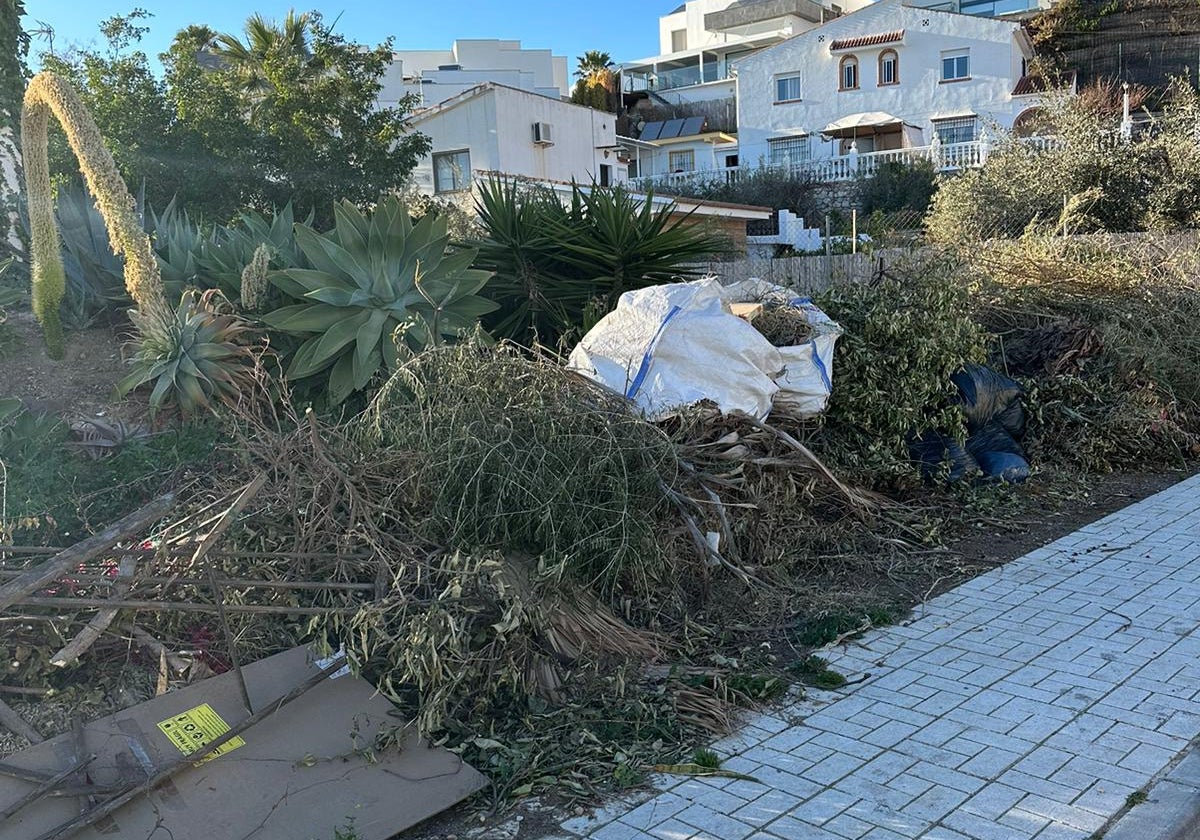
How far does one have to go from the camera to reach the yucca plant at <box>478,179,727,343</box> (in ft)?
24.1

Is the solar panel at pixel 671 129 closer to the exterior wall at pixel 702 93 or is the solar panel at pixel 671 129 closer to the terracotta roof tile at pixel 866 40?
the exterior wall at pixel 702 93

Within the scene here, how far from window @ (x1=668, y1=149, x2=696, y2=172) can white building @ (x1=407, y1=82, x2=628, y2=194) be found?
17.6m

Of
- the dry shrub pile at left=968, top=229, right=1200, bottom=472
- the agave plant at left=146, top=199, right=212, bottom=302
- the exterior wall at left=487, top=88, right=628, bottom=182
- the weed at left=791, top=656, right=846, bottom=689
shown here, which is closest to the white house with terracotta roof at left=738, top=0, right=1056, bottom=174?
the exterior wall at left=487, top=88, right=628, bottom=182

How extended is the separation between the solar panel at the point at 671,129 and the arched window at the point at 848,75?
10.8 meters

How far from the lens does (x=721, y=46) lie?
60.6m

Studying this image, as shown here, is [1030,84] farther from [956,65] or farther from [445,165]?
[445,165]

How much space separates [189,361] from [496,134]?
23.0 metres

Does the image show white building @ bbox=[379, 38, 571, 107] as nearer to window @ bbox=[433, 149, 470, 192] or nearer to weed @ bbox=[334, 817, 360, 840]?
window @ bbox=[433, 149, 470, 192]

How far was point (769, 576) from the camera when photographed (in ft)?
17.7

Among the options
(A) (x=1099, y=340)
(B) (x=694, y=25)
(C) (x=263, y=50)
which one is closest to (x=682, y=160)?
(B) (x=694, y=25)

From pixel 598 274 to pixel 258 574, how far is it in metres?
4.08

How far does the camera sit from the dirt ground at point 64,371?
6184mm

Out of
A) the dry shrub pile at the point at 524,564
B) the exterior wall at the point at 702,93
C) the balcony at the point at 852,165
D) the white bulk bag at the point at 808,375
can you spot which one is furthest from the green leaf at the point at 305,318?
the exterior wall at the point at 702,93

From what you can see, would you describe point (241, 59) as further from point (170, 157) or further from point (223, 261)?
point (223, 261)
